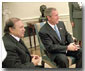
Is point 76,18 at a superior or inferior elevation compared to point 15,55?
superior

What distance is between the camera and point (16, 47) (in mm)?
2369

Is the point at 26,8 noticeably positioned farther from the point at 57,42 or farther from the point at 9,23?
the point at 57,42

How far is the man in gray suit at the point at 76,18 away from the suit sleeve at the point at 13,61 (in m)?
0.69

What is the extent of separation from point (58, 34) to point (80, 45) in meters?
0.31

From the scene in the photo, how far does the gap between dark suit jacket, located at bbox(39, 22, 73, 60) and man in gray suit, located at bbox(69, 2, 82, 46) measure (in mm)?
101

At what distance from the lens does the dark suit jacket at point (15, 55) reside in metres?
2.36

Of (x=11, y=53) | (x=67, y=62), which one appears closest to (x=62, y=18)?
(x=67, y=62)

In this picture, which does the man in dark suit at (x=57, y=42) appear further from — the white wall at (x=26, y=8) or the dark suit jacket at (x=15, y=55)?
the dark suit jacket at (x=15, y=55)

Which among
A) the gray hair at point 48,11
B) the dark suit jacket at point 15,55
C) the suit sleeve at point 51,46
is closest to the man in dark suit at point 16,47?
the dark suit jacket at point 15,55

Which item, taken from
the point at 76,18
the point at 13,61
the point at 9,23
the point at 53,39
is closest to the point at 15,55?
the point at 13,61

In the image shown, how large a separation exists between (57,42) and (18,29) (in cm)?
52

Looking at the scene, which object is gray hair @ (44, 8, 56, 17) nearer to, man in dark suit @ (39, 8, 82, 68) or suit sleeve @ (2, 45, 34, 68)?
man in dark suit @ (39, 8, 82, 68)

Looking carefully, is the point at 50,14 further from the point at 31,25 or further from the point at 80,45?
the point at 80,45

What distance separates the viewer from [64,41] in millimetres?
2426
